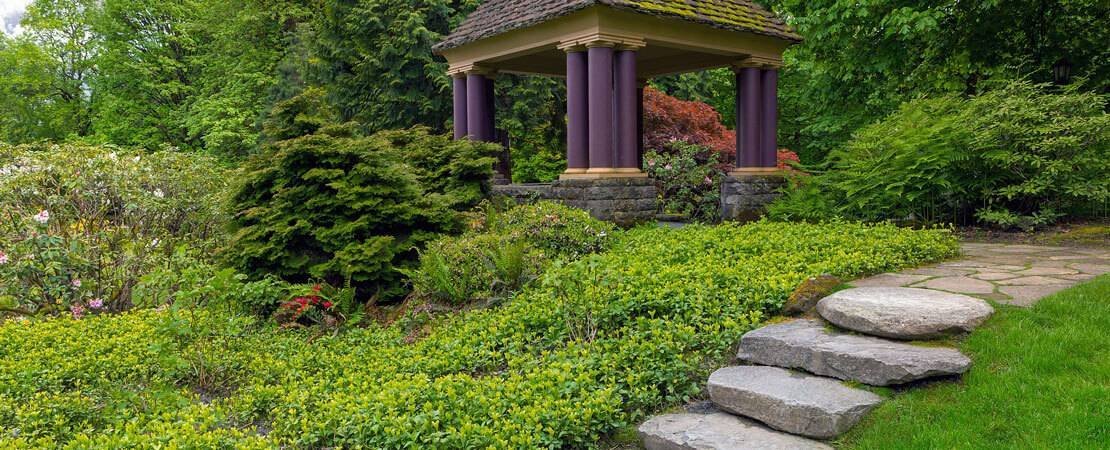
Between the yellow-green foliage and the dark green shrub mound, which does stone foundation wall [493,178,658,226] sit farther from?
the yellow-green foliage

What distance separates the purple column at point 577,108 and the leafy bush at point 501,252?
1.79m

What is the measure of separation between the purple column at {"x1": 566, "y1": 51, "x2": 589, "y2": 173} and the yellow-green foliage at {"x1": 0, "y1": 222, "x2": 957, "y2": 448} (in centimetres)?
321

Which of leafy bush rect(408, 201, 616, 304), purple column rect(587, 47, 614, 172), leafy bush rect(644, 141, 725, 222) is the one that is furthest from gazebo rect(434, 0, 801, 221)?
leafy bush rect(408, 201, 616, 304)

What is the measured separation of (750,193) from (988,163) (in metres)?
3.42

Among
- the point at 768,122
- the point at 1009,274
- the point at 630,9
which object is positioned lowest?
the point at 1009,274

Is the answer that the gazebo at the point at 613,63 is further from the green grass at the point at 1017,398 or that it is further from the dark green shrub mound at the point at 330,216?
the green grass at the point at 1017,398

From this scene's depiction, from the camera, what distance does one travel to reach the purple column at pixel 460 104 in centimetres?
1162

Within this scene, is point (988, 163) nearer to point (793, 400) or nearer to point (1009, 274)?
point (1009, 274)

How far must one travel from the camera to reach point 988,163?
293 inches

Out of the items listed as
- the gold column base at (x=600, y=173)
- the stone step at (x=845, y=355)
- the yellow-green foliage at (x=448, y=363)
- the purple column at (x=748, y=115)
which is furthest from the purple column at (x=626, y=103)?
the stone step at (x=845, y=355)

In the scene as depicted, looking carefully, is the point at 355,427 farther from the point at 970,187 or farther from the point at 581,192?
the point at 970,187

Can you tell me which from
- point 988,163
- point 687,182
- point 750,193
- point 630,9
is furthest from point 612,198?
point 988,163

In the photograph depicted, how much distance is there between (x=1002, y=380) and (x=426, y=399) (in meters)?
2.77

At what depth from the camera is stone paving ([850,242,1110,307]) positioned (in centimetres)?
453
